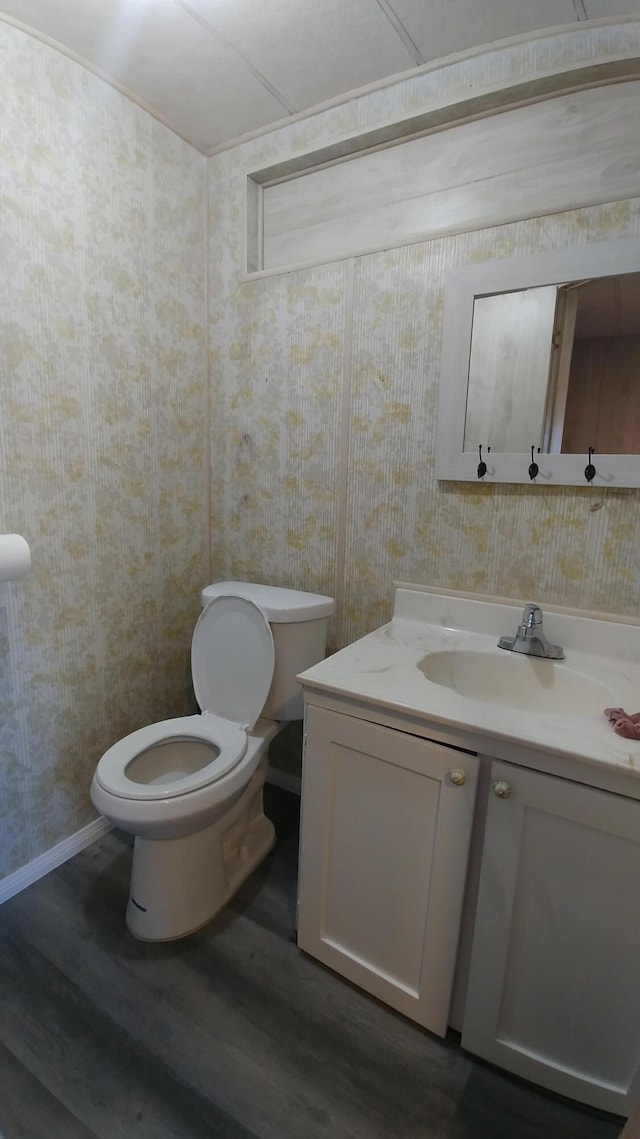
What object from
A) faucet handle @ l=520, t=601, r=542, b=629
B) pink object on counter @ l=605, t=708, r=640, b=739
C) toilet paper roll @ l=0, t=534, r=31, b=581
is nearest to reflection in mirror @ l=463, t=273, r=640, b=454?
faucet handle @ l=520, t=601, r=542, b=629

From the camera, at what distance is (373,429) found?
1.59 metres

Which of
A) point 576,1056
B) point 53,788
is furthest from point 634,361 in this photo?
point 53,788

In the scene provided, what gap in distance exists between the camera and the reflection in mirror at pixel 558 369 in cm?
122

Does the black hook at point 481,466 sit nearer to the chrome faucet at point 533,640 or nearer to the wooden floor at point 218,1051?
the chrome faucet at point 533,640

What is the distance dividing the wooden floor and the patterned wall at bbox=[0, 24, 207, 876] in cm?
36

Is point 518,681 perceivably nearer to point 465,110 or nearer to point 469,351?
point 469,351

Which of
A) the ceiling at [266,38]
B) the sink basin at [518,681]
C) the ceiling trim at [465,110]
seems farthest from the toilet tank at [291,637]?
the ceiling at [266,38]

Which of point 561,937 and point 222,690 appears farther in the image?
point 222,690

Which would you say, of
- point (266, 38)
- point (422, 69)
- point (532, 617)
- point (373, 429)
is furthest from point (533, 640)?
point (266, 38)

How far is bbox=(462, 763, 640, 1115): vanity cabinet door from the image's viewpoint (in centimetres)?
87

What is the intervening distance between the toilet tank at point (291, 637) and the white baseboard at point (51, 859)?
71 centimetres

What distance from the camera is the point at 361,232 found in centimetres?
155

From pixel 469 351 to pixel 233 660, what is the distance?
3.77 feet

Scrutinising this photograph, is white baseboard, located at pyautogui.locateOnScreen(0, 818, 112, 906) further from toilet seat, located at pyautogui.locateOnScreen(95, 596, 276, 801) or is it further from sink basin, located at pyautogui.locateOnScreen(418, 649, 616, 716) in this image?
sink basin, located at pyautogui.locateOnScreen(418, 649, 616, 716)
